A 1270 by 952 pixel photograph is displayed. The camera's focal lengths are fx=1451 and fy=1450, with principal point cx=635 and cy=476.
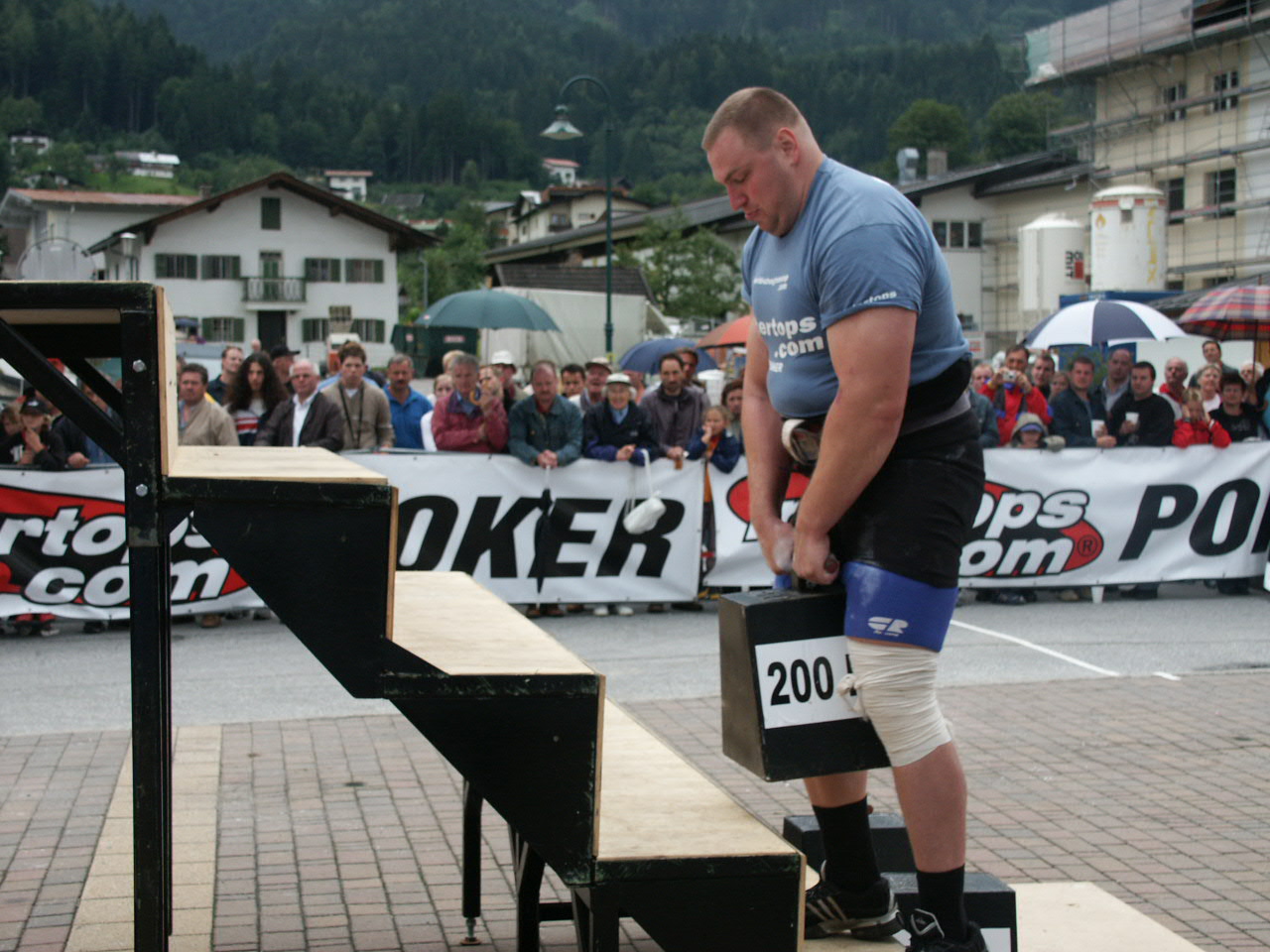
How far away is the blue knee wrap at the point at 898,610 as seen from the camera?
131 inches

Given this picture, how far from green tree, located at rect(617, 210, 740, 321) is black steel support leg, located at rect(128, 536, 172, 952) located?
182 feet

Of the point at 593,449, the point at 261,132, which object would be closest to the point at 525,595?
the point at 593,449

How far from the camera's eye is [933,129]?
121812 millimetres

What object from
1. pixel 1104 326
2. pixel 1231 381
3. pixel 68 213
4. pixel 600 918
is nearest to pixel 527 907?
pixel 600 918

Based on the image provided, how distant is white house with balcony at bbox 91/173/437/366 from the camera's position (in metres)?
80.8

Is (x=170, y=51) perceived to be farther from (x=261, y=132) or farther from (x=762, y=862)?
(x=762, y=862)

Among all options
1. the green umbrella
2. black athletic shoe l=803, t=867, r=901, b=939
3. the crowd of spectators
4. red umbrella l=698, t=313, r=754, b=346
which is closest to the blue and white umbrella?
the crowd of spectators

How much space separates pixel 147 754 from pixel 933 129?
411 ft

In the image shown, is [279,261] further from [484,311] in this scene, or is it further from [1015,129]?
[484,311]

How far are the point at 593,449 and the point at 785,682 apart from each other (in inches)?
307

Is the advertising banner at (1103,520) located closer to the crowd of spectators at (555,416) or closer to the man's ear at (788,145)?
the crowd of spectators at (555,416)

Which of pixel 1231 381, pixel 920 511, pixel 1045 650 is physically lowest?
pixel 1045 650

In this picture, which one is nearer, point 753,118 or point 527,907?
point 753,118

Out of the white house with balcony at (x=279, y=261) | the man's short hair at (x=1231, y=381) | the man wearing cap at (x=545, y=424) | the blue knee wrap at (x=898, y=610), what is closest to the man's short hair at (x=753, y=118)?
the blue knee wrap at (x=898, y=610)
